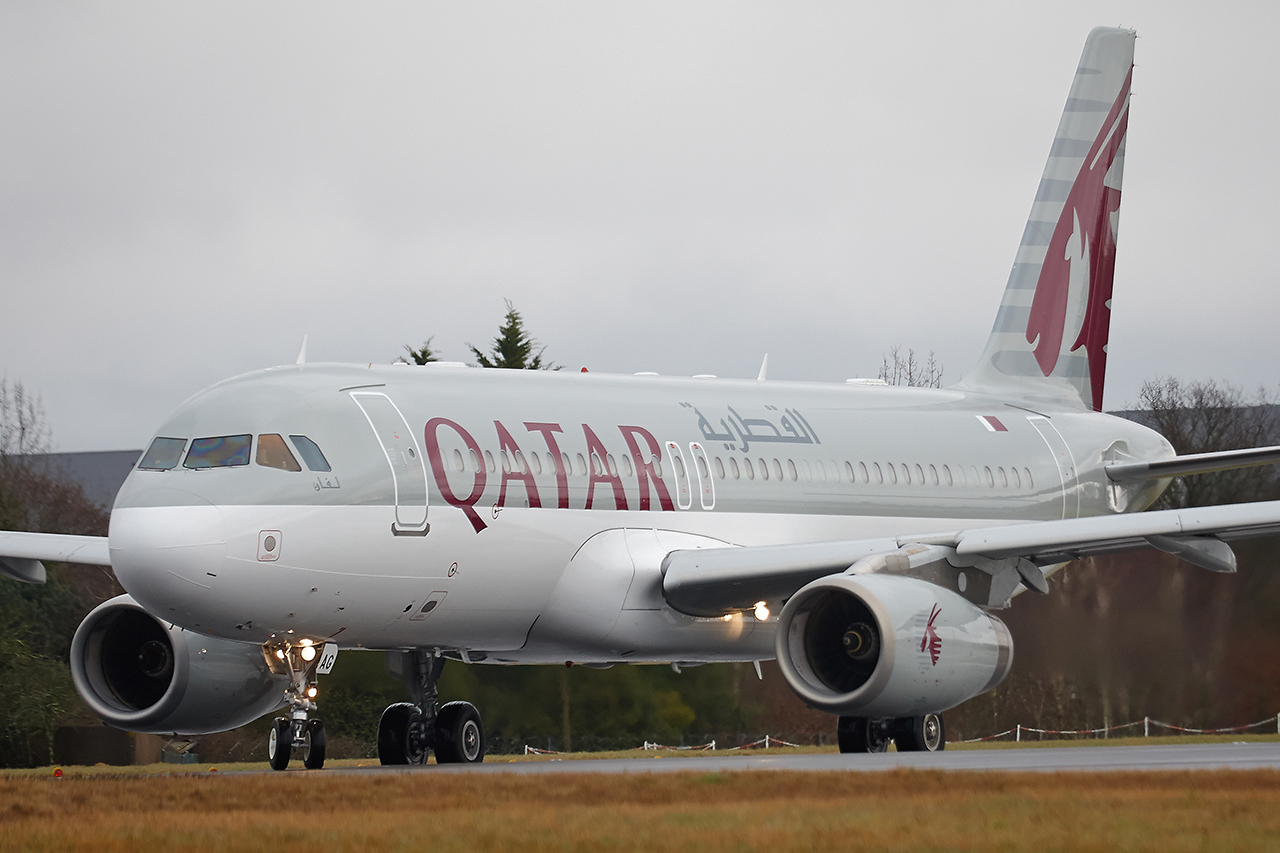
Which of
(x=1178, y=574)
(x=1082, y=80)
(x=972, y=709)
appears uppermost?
(x=1082, y=80)

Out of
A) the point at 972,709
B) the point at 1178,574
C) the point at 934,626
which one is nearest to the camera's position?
the point at 934,626

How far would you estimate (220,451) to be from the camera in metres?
15.5

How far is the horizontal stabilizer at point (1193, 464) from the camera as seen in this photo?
68.0ft

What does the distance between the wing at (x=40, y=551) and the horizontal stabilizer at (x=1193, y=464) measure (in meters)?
12.3

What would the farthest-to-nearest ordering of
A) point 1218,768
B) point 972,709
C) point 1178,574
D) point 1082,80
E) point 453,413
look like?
1. point 972,709
2. point 1178,574
3. point 1082,80
4. point 453,413
5. point 1218,768

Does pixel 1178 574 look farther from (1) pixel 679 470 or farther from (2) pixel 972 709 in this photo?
(1) pixel 679 470

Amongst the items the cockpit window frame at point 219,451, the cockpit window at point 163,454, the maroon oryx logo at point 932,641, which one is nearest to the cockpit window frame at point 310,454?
the cockpit window frame at point 219,451

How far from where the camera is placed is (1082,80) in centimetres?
2567

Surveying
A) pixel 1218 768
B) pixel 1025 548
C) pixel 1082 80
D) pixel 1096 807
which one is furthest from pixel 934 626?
pixel 1082 80

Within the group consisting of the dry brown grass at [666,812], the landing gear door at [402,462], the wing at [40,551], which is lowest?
the dry brown grass at [666,812]

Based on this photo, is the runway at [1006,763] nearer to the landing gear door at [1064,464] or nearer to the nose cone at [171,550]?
the nose cone at [171,550]

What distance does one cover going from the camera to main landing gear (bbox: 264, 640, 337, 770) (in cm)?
1611

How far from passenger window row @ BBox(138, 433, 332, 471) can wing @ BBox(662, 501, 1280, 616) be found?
163 inches

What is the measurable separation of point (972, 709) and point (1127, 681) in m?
4.24
